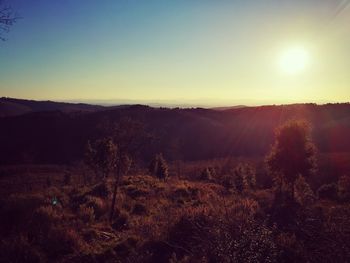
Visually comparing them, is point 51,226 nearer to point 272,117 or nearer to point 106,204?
point 106,204

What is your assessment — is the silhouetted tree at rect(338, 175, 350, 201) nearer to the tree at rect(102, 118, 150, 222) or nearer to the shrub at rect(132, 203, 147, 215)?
the shrub at rect(132, 203, 147, 215)

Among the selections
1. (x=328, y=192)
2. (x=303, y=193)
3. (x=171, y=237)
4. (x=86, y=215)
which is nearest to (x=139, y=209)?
(x=86, y=215)

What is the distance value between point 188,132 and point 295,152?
10307 centimetres

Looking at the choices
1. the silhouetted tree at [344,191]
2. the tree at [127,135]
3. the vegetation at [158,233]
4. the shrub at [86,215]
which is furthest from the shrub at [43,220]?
the silhouetted tree at [344,191]

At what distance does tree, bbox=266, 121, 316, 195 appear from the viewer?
2289cm

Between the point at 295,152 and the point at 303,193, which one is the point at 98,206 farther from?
the point at 303,193

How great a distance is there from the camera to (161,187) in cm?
2480

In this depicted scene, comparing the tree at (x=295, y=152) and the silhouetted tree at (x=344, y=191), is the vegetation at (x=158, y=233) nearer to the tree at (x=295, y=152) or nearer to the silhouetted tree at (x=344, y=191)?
the silhouetted tree at (x=344, y=191)

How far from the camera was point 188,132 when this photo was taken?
126m

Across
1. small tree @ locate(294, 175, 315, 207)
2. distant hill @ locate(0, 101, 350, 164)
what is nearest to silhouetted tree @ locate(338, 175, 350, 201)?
small tree @ locate(294, 175, 315, 207)

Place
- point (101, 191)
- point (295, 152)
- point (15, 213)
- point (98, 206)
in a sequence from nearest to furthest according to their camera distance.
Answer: point (15, 213)
point (98, 206)
point (101, 191)
point (295, 152)

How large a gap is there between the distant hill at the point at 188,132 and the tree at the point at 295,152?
241ft

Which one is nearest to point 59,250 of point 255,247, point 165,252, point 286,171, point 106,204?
point 165,252

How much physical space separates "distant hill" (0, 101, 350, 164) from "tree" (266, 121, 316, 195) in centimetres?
7338
